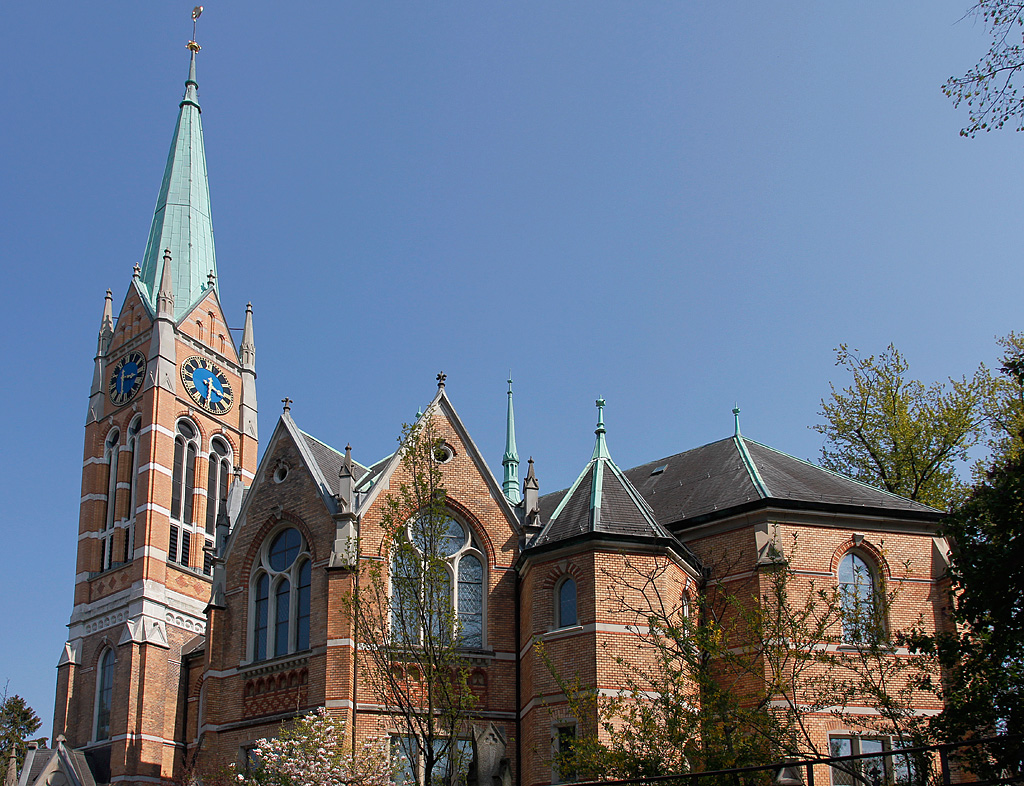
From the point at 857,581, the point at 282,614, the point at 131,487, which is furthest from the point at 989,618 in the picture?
the point at 131,487

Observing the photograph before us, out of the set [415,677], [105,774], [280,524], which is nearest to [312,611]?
[280,524]

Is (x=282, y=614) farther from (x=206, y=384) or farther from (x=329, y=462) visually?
(x=206, y=384)

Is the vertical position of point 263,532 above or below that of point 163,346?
below

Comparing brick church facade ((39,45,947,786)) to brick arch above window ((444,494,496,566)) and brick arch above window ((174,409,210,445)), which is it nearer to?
brick arch above window ((444,494,496,566))

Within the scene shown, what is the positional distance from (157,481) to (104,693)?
9.69 metres

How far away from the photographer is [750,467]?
28984 mm

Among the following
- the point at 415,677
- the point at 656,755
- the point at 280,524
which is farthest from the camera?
the point at 280,524

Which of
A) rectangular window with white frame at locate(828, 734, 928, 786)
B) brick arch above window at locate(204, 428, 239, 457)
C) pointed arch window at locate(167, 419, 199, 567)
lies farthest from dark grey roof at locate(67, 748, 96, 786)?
rectangular window with white frame at locate(828, 734, 928, 786)

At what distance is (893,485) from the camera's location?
125ft

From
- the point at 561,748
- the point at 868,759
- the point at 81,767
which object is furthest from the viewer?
the point at 81,767

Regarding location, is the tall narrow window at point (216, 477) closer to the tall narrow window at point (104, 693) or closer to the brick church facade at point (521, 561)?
the tall narrow window at point (104, 693)

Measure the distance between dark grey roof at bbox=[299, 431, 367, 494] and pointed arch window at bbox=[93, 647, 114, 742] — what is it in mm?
21611

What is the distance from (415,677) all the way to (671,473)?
1167 centimetres

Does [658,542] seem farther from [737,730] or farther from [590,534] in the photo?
[737,730]
